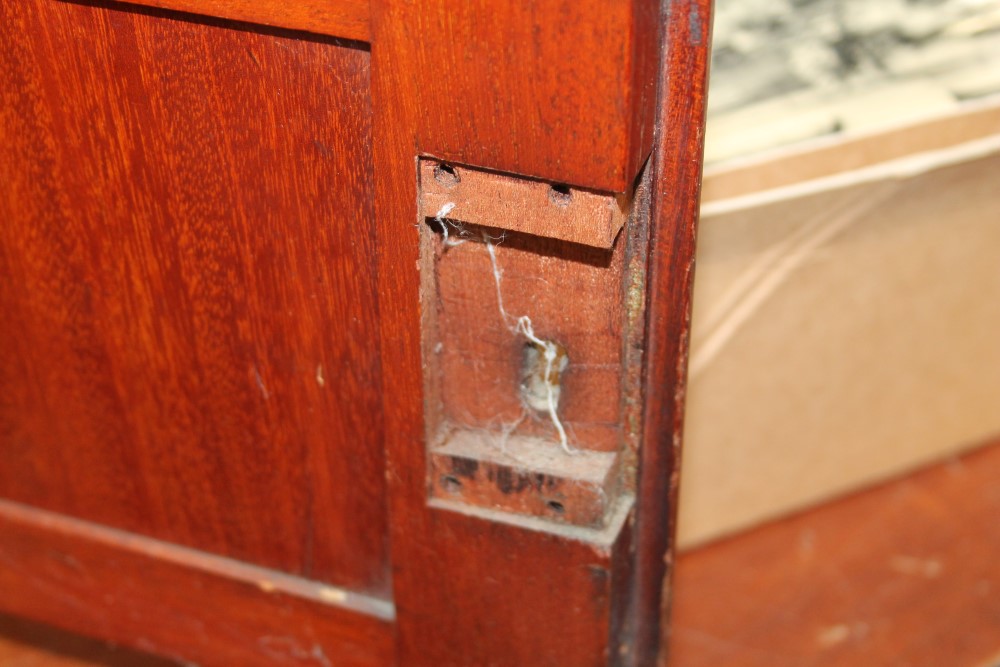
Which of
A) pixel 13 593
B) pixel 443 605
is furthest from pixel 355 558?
pixel 13 593

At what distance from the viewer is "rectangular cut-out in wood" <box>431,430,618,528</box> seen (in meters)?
0.64

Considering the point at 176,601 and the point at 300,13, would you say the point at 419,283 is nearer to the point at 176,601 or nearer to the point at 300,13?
the point at 300,13

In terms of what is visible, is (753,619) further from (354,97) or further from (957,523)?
(354,97)

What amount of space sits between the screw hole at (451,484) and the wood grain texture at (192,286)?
52 mm

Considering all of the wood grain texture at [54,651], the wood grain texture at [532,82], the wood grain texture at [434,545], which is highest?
the wood grain texture at [532,82]

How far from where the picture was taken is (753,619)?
1188 millimetres

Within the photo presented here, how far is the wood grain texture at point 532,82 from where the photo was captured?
19.6 inches

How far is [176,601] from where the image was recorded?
0.84m

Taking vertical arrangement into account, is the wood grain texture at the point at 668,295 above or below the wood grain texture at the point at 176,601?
above

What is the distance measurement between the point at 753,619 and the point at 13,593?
0.70 meters

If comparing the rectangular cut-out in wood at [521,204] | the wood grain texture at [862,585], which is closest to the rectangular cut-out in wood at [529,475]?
the rectangular cut-out in wood at [521,204]

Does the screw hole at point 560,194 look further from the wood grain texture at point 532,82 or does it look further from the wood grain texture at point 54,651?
the wood grain texture at point 54,651

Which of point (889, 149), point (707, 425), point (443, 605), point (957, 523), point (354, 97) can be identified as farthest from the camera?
point (957, 523)

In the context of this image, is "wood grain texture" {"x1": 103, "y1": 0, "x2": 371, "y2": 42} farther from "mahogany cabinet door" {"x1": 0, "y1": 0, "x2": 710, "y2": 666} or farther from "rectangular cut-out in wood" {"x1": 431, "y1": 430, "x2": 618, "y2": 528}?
"rectangular cut-out in wood" {"x1": 431, "y1": 430, "x2": 618, "y2": 528}
